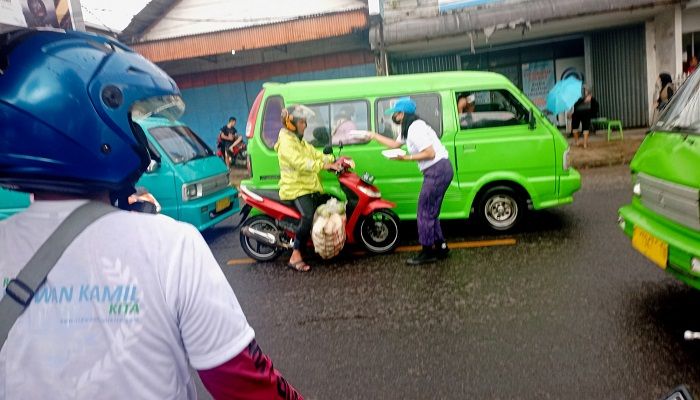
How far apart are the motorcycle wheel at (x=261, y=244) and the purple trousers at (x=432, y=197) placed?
179cm

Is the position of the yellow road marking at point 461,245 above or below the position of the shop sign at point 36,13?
below

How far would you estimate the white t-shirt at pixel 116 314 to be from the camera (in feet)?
3.60

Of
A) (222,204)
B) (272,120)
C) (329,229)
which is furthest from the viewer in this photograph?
(222,204)

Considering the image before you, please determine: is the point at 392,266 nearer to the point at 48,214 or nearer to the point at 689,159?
the point at 689,159

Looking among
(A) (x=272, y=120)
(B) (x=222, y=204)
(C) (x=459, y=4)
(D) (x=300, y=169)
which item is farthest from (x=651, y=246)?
(C) (x=459, y=4)

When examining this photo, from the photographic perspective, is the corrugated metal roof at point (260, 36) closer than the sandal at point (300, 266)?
No

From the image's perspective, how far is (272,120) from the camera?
6.71 meters

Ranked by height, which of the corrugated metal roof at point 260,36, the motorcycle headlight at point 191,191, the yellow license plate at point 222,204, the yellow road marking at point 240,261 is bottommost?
the yellow road marking at point 240,261

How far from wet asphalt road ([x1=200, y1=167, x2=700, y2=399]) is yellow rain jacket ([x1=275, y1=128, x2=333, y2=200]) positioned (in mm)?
915

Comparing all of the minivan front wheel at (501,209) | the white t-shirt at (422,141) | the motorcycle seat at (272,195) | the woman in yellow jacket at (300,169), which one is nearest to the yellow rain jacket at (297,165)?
the woman in yellow jacket at (300,169)

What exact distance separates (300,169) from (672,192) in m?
3.40

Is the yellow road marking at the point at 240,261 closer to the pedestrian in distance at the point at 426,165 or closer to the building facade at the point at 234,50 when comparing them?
the pedestrian in distance at the point at 426,165

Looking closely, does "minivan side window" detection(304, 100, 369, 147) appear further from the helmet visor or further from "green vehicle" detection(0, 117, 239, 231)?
the helmet visor

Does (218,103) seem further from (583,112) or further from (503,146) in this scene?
(503,146)
